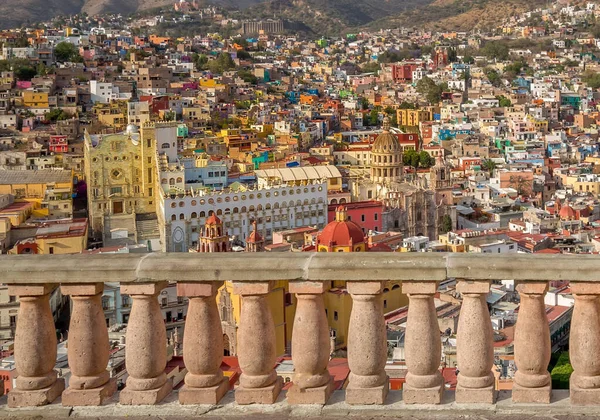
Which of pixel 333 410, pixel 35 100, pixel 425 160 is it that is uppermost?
pixel 35 100

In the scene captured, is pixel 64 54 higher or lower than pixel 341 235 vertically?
higher

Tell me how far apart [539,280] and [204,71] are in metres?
48.8

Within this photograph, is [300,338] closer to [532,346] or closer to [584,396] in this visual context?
[532,346]

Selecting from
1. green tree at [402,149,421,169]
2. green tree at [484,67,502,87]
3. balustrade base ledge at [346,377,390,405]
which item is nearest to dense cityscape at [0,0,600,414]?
balustrade base ledge at [346,377,390,405]

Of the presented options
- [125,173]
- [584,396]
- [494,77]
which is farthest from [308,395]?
[494,77]

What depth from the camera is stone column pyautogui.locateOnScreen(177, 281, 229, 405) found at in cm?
277

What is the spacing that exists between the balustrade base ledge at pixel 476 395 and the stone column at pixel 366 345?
203 mm

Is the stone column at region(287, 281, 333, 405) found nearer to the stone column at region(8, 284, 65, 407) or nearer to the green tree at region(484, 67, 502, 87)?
the stone column at region(8, 284, 65, 407)

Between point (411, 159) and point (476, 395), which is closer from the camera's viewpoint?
point (476, 395)

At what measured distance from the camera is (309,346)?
9.02 ft

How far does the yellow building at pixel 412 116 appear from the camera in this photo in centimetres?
4400

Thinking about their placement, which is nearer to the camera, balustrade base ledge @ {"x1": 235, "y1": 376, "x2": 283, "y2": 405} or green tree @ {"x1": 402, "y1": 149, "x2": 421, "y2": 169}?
balustrade base ledge @ {"x1": 235, "y1": 376, "x2": 283, "y2": 405}

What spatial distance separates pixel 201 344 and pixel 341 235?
1393cm

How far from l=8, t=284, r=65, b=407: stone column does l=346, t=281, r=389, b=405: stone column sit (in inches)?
32.7
